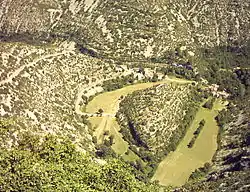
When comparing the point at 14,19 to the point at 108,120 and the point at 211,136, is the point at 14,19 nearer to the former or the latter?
the point at 108,120

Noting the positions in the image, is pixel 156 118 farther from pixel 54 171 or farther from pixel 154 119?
pixel 54 171

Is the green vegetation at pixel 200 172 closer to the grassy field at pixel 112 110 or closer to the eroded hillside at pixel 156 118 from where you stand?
the eroded hillside at pixel 156 118

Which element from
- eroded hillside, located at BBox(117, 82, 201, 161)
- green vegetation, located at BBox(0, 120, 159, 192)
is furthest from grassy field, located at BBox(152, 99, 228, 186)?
green vegetation, located at BBox(0, 120, 159, 192)

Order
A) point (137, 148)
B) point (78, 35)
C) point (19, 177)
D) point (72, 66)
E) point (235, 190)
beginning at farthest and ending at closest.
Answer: point (78, 35) → point (72, 66) → point (137, 148) → point (235, 190) → point (19, 177)

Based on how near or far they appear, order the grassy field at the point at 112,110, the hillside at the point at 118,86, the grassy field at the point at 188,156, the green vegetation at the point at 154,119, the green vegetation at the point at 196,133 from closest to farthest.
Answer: the hillside at the point at 118,86
the grassy field at the point at 188,156
the green vegetation at the point at 154,119
the grassy field at the point at 112,110
the green vegetation at the point at 196,133

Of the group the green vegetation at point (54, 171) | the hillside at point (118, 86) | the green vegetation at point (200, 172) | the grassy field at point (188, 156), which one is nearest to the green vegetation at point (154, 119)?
the hillside at point (118, 86)

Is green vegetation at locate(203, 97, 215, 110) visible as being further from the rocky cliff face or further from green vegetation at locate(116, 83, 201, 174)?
the rocky cliff face

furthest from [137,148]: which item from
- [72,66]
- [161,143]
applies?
[72,66]
